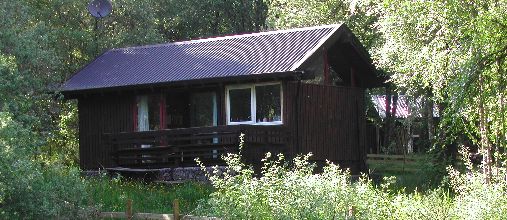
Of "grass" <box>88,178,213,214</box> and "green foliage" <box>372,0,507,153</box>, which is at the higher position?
"green foliage" <box>372,0,507,153</box>

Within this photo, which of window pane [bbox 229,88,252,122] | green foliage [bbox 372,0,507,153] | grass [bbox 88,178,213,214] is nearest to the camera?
green foliage [bbox 372,0,507,153]

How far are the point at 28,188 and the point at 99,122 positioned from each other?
1074 centimetres

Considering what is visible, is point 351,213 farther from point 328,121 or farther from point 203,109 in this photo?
point 203,109

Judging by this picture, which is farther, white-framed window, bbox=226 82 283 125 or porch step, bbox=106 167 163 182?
white-framed window, bbox=226 82 283 125

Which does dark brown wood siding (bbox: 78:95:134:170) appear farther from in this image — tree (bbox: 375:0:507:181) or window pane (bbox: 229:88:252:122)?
tree (bbox: 375:0:507:181)

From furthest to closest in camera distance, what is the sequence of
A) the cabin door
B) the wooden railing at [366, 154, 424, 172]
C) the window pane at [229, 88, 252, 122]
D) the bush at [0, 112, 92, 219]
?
the wooden railing at [366, 154, 424, 172] → the cabin door → the window pane at [229, 88, 252, 122] → the bush at [0, 112, 92, 219]

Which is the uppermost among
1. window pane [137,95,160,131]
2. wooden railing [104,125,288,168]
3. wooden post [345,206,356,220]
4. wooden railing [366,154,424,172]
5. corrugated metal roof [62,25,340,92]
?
corrugated metal roof [62,25,340,92]

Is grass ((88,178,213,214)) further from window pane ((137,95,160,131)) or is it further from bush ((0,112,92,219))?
window pane ((137,95,160,131))

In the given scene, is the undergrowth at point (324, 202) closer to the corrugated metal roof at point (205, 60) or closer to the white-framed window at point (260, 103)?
the corrugated metal roof at point (205, 60)

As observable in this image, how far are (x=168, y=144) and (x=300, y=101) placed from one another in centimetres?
349

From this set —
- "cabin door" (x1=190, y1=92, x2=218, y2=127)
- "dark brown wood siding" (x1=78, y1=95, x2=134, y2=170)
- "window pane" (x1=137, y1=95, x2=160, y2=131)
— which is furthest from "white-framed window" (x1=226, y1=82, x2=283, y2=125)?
"dark brown wood siding" (x1=78, y1=95, x2=134, y2=170)

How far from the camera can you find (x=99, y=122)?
2095 centimetres

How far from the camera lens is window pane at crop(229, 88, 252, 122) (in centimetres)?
1834

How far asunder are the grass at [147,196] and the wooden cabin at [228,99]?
1988 mm
